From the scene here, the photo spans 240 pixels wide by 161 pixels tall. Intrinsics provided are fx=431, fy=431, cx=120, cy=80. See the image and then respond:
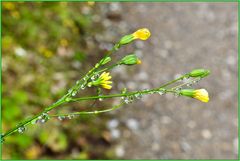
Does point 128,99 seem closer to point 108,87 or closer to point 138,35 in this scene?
point 108,87

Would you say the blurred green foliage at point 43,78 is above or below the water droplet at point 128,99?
above

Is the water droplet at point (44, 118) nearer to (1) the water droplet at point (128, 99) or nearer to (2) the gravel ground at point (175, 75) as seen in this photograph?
(1) the water droplet at point (128, 99)

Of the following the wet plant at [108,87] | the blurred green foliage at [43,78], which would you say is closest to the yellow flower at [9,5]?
the blurred green foliage at [43,78]

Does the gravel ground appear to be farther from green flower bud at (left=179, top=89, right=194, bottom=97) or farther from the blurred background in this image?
green flower bud at (left=179, top=89, right=194, bottom=97)

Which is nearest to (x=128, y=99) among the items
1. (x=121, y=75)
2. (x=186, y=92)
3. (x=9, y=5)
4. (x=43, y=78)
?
(x=186, y=92)

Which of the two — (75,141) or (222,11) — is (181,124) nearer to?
(75,141)

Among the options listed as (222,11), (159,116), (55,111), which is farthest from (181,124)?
(222,11)

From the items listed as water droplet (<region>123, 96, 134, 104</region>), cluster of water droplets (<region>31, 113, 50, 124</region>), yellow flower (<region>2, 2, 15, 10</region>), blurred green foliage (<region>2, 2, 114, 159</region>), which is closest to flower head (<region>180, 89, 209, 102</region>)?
water droplet (<region>123, 96, 134, 104</region>)
